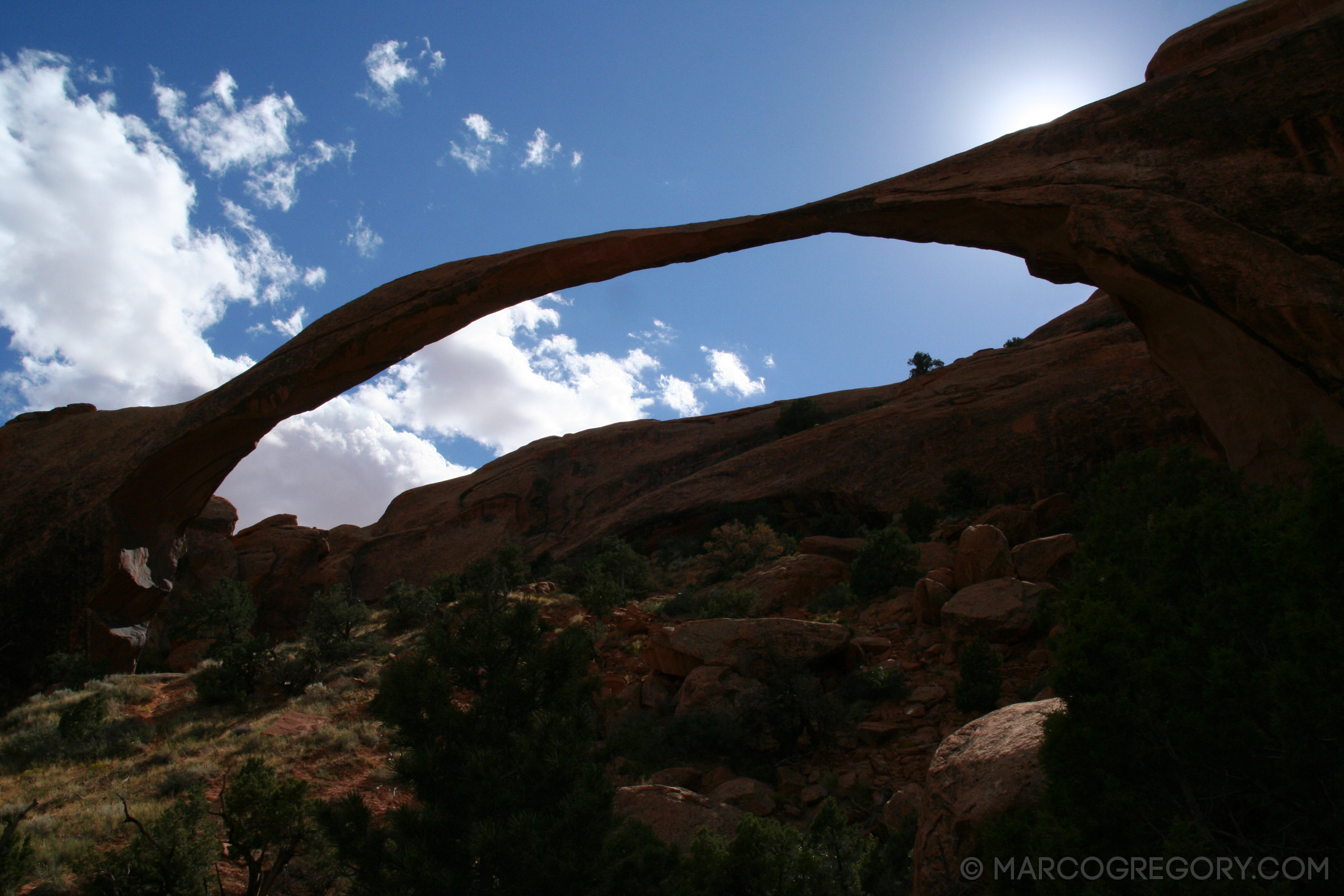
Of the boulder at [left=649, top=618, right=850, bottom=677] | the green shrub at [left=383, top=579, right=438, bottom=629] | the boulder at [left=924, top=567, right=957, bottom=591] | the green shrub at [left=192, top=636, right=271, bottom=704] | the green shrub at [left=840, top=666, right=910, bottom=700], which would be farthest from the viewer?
the green shrub at [left=383, top=579, right=438, bottom=629]

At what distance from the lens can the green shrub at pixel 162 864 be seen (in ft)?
17.0

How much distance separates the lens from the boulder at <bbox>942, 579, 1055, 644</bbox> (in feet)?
27.7

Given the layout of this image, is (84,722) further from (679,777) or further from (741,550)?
(741,550)

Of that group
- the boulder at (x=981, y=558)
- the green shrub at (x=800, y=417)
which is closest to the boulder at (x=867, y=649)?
the boulder at (x=981, y=558)

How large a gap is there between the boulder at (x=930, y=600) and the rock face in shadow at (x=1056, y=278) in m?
3.84

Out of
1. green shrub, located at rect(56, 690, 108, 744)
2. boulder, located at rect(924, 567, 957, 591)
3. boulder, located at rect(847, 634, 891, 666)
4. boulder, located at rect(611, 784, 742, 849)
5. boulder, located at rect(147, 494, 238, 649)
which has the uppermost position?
boulder, located at rect(147, 494, 238, 649)

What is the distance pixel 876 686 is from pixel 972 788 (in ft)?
12.5

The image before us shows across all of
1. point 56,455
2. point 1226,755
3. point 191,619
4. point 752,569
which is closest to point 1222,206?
point 1226,755

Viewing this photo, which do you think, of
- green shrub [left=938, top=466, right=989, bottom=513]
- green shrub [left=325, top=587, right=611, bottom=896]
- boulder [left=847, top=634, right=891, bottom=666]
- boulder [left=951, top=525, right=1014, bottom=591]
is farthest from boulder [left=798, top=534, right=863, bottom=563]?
green shrub [left=325, top=587, right=611, bottom=896]

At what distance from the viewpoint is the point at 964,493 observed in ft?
58.7

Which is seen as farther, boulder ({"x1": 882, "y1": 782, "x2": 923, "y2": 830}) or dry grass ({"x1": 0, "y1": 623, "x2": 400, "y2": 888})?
dry grass ({"x1": 0, "y1": 623, "x2": 400, "y2": 888})

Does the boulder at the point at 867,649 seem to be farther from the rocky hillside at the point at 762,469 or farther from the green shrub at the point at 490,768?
the rocky hillside at the point at 762,469

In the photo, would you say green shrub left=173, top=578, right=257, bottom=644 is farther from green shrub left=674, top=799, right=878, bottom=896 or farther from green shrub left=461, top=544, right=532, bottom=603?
green shrub left=674, top=799, right=878, bottom=896

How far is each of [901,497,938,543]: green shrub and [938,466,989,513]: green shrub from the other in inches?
16.7
